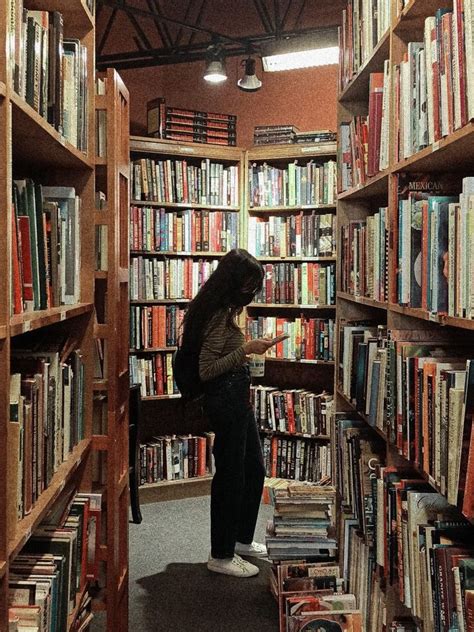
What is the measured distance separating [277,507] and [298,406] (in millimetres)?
1553

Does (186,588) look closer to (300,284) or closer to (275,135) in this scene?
(300,284)

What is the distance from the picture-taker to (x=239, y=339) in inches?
126

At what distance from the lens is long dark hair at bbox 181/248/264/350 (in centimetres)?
308

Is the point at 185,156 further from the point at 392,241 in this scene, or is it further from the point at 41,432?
the point at 41,432

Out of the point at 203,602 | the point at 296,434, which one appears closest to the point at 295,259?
the point at 296,434

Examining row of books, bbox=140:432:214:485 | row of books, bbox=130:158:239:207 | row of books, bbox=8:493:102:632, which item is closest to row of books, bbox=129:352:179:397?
row of books, bbox=140:432:214:485

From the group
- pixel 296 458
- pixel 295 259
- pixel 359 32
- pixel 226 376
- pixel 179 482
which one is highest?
pixel 359 32

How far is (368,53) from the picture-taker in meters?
2.46

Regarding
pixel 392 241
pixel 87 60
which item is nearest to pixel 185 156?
pixel 87 60

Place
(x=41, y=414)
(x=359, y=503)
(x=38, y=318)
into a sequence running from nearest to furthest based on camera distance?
1. (x=38, y=318)
2. (x=41, y=414)
3. (x=359, y=503)

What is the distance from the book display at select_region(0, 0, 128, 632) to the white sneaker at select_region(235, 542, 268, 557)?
1.15 m

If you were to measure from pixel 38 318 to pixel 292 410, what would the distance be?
3348mm

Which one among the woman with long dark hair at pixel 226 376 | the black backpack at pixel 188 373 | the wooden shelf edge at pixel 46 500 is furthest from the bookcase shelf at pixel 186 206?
the wooden shelf edge at pixel 46 500

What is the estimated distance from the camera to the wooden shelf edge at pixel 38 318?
124 cm
